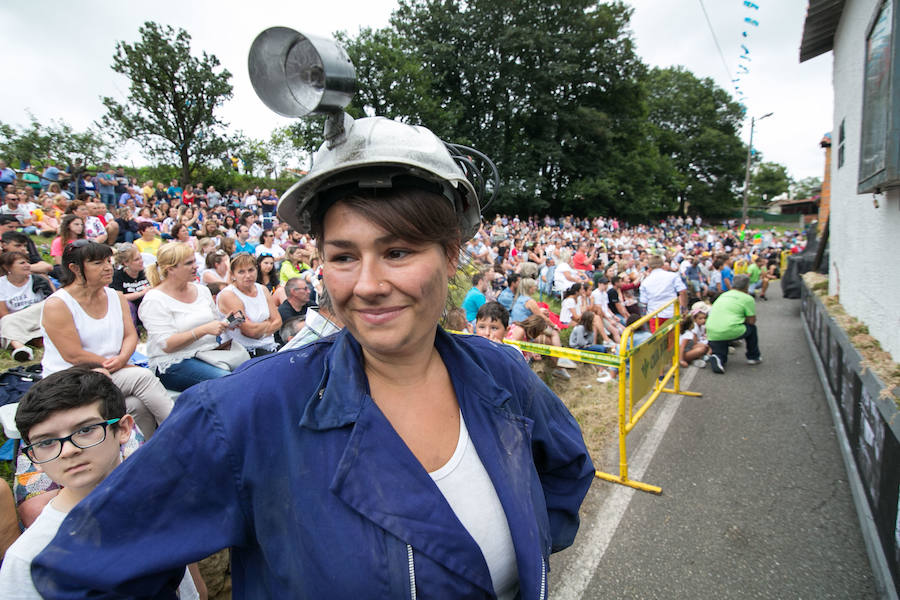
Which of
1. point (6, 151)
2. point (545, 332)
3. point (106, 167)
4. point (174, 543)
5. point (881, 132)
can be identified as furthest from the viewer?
point (6, 151)

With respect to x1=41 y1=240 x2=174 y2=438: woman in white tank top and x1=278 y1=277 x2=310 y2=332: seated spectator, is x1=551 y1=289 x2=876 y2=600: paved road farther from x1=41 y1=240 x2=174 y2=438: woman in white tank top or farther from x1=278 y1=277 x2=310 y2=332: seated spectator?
x1=278 y1=277 x2=310 y2=332: seated spectator

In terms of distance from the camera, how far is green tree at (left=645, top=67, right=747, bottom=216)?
60094mm

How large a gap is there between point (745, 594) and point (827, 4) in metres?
9.11

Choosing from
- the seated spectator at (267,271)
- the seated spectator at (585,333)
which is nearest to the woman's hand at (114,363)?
the seated spectator at (267,271)

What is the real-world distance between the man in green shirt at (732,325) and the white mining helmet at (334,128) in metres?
8.44

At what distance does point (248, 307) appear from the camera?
4953 mm

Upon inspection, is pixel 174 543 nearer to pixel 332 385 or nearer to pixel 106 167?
pixel 332 385

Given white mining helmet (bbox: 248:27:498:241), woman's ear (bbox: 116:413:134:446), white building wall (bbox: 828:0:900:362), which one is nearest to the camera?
white mining helmet (bbox: 248:27:498:241)

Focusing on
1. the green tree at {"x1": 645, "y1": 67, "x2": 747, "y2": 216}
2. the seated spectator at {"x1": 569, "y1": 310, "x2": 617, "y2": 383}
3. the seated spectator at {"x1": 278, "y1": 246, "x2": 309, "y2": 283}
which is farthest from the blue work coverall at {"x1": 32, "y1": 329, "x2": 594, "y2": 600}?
the green tree at {"x1": 645, "y1": 67, "x2": 747, "y2": 216}

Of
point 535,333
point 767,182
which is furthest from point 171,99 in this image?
point 767,182

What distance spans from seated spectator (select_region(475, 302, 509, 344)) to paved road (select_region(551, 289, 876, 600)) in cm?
186

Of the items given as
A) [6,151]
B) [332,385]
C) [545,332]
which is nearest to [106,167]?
[6,151]

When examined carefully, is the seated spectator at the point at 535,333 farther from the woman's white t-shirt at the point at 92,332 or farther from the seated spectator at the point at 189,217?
the seated spectator at the point at 189,217

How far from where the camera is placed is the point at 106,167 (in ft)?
55.0
